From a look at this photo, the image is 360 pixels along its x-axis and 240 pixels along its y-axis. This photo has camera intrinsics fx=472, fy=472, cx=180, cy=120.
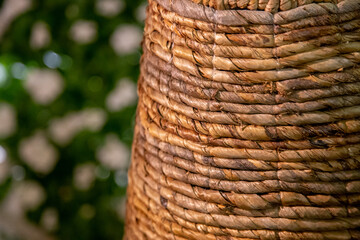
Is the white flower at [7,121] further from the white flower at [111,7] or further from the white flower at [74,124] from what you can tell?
the white flower at [111,7]

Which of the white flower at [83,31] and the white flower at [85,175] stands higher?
the white flower at [83,31]

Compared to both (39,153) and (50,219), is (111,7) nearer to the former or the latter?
(39,153)

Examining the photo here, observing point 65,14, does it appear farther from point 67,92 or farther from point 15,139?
point 15,139

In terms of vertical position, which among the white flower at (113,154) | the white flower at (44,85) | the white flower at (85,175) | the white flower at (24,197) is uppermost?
the white flower at (44,85)

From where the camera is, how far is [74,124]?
5.50 feet

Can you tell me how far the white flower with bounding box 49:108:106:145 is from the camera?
1643 millimetres

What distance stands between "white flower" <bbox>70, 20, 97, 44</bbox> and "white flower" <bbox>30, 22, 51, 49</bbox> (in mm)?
94

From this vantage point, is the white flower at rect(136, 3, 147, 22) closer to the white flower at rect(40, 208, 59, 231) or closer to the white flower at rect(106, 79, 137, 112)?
the white flower at rect(106, 79, 137, 112)

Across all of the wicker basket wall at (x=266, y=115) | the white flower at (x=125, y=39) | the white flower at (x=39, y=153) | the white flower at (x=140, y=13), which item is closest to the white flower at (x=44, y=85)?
the white flower at (x=39, y=153)

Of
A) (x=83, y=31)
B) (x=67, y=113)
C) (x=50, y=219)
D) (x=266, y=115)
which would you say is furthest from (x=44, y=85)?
(x=266, y=115)

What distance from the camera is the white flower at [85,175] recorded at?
1.67 m

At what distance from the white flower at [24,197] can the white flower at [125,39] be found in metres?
0.59

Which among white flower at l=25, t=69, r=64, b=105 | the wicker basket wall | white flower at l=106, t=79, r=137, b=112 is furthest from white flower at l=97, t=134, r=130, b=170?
the wicker basket wall

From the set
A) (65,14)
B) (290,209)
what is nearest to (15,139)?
(65,14)
